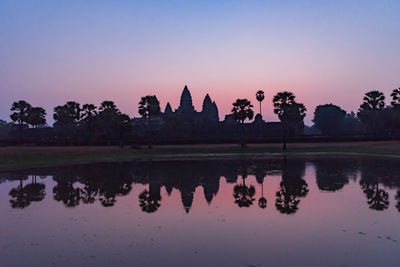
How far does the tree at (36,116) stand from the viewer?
96.9 metres

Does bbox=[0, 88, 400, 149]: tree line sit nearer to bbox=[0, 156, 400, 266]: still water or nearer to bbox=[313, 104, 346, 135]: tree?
bbox=[313, 104, 346, 135]: tree

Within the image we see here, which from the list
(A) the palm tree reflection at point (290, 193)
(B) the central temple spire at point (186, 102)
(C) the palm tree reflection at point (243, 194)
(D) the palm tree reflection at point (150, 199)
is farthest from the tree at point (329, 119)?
(D) the palm tree reflection at point (150, 199)

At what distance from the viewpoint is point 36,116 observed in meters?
98.9

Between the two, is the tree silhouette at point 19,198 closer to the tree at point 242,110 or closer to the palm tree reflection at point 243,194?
the palm tree reflection at point 243,194

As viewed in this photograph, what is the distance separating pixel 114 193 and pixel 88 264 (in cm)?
1209

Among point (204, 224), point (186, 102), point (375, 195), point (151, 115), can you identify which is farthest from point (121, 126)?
point (186, 102)

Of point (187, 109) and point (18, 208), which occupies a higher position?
point (187, 109)

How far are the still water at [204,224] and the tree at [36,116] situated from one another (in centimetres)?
8101

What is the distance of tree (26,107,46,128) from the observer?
9688 centimetres

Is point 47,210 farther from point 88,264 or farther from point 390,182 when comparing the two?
point 390,182

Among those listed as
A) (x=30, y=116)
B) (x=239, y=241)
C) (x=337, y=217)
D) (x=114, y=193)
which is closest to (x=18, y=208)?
(x=114, y=193)

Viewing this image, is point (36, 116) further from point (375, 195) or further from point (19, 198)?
point (375, 195)

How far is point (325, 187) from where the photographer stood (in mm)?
21266

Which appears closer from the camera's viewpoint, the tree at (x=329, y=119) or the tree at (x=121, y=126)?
the tree at (x=121, y=126)
